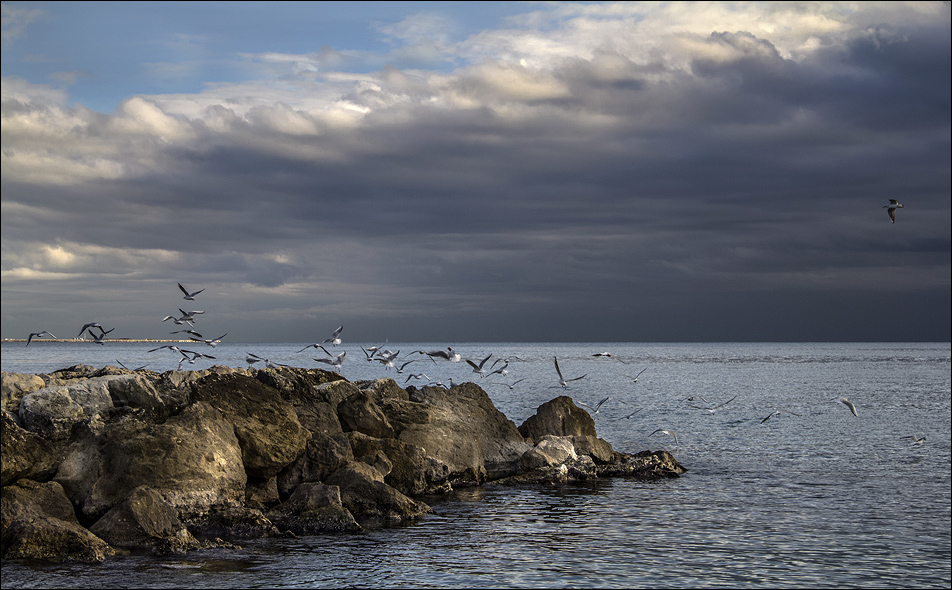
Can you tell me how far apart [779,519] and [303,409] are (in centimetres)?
1573

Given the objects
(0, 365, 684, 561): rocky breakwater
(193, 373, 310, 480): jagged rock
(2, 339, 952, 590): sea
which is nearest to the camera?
(2, 339, 952, 590): sea

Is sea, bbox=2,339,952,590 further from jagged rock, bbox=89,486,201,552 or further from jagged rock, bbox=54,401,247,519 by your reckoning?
jagged rock, bbox=54,401,247,519

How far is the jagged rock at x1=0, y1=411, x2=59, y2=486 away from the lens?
19328 mm

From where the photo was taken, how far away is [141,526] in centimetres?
1827

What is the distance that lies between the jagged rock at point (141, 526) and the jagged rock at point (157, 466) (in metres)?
0.81

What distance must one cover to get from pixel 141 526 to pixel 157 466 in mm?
1805

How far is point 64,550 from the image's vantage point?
683 inches

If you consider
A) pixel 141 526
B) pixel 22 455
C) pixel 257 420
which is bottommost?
pixel 141 526

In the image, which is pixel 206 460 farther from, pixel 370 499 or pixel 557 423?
pixel 557 423

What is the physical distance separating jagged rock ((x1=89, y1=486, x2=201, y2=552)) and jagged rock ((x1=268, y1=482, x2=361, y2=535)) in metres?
2.69

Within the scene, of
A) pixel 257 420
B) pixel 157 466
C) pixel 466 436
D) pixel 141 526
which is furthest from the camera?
pixel 466 436

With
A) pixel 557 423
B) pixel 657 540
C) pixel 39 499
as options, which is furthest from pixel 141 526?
pixel 557 423

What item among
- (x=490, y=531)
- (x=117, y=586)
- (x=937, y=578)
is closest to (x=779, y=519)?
(x=937, y=578)

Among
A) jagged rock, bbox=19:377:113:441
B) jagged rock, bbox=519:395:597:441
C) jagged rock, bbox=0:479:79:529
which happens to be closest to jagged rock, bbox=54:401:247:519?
jagged rock, bbox=0:479:79:529
